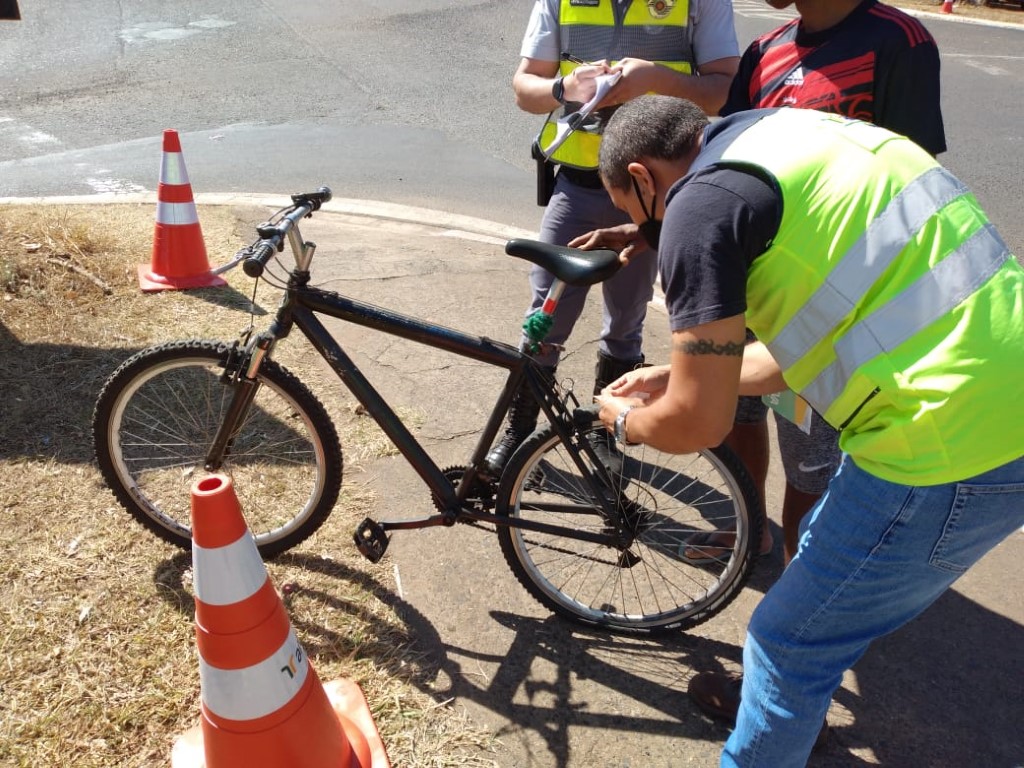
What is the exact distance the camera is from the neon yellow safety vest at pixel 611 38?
3.28 meters

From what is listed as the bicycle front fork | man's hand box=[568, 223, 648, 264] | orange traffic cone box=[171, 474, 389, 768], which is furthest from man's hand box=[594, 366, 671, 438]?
the bicycle front fork

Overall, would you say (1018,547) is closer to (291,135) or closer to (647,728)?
(647,728)

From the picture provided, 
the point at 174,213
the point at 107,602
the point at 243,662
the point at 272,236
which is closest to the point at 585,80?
the point at 272,236

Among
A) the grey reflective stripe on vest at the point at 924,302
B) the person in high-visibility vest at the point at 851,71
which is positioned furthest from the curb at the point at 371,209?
the grey reflective stripe on vest at the point at 924,302

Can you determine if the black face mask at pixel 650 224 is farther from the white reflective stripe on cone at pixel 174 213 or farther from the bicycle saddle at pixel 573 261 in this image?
the white reflective stripe on cone at pixel 174 213

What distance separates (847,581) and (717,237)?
2.49 ft

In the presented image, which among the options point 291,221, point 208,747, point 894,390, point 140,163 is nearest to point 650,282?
point 291,221

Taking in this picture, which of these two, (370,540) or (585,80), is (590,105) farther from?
(370,540)

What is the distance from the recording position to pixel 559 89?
10.8 feet

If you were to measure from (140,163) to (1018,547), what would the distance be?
740 cm

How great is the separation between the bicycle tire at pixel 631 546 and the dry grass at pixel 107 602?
21.5 inches

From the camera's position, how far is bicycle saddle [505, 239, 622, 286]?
A: 2.66m

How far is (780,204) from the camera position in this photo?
173 centimetres

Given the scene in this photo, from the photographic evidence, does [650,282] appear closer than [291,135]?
Yes
